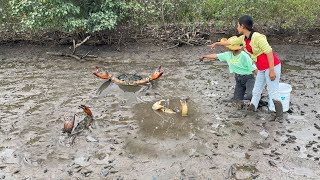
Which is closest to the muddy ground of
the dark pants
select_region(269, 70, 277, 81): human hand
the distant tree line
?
the dark pants

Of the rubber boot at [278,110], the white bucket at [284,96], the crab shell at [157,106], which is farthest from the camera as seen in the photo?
the crab shell at [157,106]

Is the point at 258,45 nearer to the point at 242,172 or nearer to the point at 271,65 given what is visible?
the point at 271,65

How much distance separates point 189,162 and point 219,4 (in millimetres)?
8376

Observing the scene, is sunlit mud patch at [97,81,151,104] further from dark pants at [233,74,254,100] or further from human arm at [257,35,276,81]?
human arm at [257,35,276,81]

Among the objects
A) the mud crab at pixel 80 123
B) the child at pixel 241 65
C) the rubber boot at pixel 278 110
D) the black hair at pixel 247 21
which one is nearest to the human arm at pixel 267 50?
the black hair at pixel 247 21

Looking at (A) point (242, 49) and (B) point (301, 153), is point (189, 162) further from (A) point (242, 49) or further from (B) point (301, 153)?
(A) point (242, 49)

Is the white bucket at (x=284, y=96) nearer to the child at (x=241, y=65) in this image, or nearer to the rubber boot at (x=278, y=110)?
the rubber boot at (x=278, y=110)

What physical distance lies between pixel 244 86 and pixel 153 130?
221 cm

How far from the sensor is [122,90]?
8.13 m

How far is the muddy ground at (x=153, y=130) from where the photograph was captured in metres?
5.00

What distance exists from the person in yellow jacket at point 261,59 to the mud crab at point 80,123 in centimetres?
283

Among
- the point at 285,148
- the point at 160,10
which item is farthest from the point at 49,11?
the point at 285,148

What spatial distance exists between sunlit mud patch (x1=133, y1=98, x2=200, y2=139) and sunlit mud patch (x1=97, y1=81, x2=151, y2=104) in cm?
56

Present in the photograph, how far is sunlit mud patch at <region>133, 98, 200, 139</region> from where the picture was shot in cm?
611
